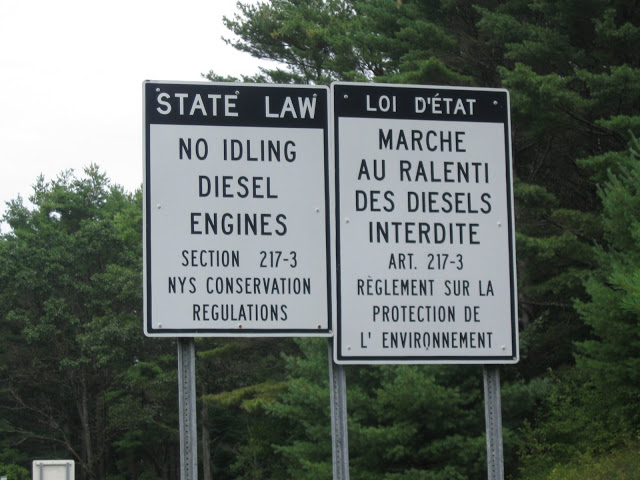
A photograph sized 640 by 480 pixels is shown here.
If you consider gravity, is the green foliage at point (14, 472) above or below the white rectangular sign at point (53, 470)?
below

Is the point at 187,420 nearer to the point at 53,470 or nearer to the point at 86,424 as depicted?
the point at 53,470

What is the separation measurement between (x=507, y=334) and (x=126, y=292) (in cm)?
4064

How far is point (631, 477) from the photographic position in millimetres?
18812

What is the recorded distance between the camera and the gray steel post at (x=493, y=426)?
16.2ft

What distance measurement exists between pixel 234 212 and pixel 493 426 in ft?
5.38

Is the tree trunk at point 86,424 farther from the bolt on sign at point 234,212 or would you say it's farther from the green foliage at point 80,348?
the bolt on sign at point 234,212

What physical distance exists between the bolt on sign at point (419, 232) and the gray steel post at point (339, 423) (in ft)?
0.26

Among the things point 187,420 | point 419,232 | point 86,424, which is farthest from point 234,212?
point 86,424

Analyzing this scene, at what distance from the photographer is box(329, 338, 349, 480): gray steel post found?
4.84m

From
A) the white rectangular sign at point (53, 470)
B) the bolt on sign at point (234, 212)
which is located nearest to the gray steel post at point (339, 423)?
the bolt on sign at point (234, 212)

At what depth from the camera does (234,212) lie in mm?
5035

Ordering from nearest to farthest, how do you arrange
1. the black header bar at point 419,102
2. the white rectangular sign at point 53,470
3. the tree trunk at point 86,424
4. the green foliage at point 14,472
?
the black header bar at point 419,102 < the white rectangular sign at point 53,470 < the green foliage at point 14,472 < the tree trunk at point 86,424

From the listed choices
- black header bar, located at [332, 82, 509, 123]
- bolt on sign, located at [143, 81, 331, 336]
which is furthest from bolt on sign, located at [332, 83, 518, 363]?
bolt on sign, located at [143, 81, 331, 336]

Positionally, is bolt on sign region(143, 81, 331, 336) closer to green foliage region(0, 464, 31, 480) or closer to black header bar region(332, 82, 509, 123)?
black header bar region(332, 82, 509, 123)
